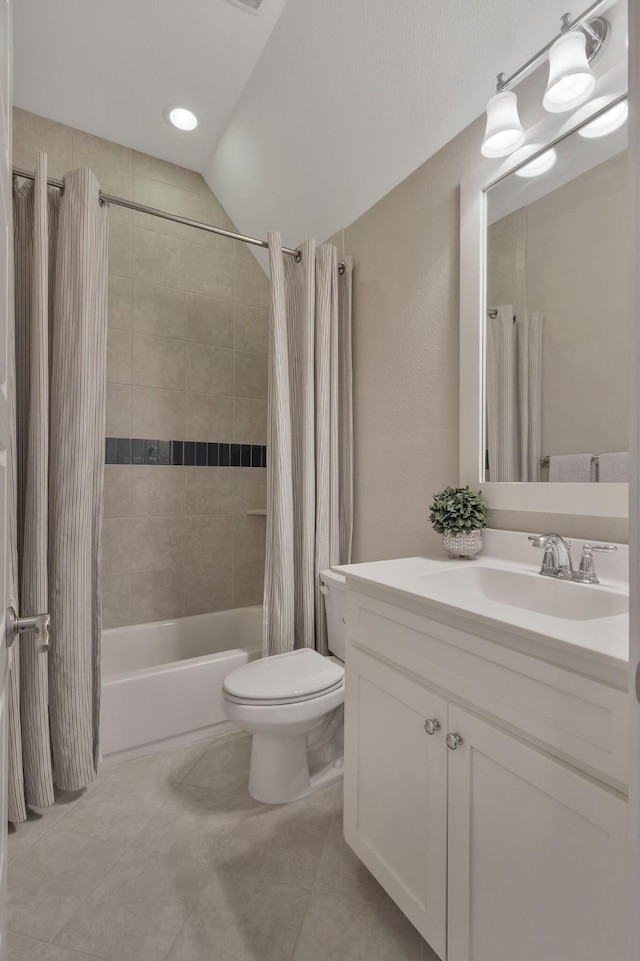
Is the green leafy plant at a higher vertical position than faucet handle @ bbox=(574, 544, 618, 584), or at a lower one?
higher

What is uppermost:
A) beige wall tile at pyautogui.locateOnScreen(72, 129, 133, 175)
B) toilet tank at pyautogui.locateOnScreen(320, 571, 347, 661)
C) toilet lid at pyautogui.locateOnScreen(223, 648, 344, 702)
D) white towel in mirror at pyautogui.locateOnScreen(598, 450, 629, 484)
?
beige wall tile at pyautogui.locateOnScreen(72, 129, 133, 175)

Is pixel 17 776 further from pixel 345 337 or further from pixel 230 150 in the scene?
pixel 230 150

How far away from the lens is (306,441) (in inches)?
81.0

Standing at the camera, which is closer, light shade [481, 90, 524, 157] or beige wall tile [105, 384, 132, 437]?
light shade [481, 90, 524, 157]

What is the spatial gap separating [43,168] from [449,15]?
4.56 ft

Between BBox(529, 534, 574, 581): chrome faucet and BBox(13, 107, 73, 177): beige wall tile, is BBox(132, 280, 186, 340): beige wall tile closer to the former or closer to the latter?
BBox(13, 107, 73, 177): beige wall tile

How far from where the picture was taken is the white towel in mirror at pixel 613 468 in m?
1.15

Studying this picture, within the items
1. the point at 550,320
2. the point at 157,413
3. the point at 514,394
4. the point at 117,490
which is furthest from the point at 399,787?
the point at 157,413

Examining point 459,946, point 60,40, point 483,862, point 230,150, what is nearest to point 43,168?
point 60,40

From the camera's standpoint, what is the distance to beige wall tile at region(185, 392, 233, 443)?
2.60 metres

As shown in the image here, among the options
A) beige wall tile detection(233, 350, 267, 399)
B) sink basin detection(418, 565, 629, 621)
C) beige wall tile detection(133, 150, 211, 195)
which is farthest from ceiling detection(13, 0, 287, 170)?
sink basin detection(418, 565, 629, 621)

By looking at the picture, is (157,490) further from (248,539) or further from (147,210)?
(147,210)

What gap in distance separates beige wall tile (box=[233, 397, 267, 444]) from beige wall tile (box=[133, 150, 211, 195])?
3.95 ft

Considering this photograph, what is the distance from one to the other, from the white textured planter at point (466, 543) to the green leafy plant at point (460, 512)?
1 centimetres
